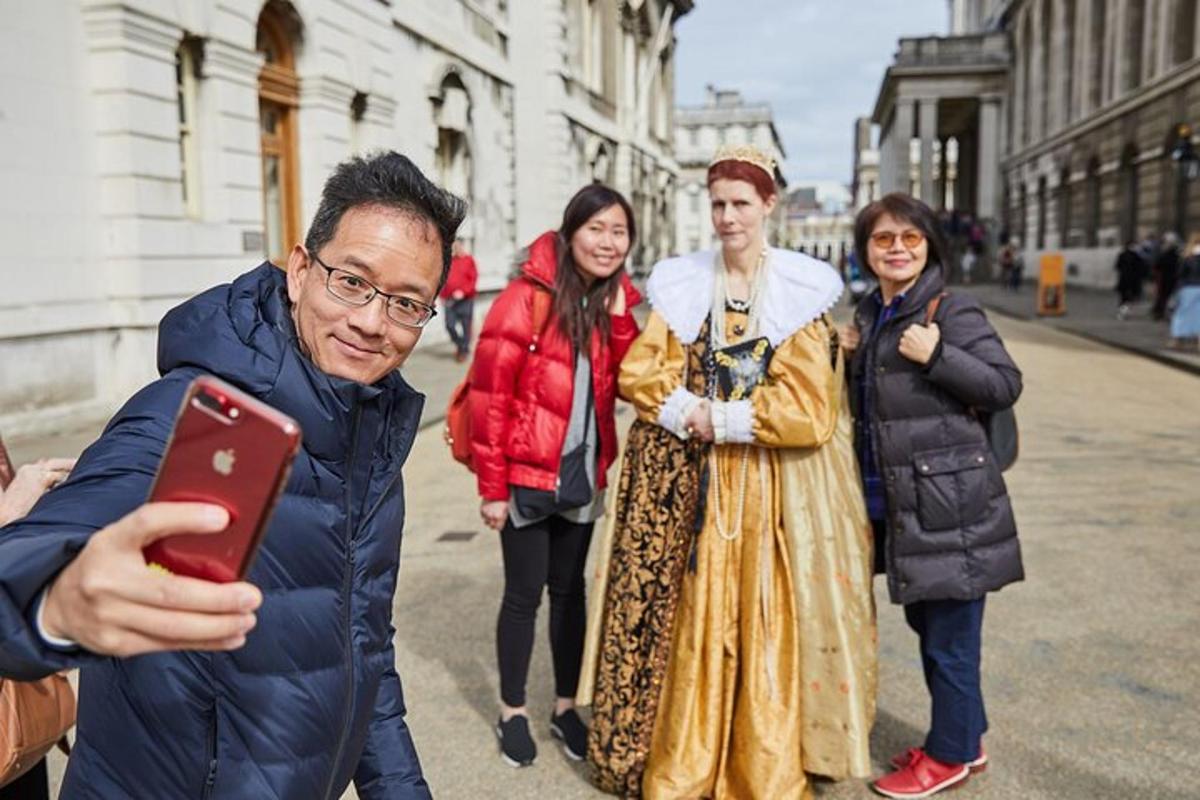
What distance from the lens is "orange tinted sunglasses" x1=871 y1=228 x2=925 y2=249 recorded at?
9.74 ft

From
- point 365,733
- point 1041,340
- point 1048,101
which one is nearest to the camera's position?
point 365,733

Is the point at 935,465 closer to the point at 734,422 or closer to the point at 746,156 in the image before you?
the point at 734,422

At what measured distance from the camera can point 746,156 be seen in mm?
2955

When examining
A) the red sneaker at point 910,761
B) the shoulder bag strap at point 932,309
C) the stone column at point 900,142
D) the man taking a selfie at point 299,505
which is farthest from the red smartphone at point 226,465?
the stone column at point 900,142

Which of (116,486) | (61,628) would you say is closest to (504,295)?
(116,486)

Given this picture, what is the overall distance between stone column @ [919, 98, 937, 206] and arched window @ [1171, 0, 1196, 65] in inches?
834

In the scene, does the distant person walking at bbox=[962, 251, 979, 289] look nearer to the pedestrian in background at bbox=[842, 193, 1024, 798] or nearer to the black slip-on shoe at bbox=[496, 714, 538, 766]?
the pedestrian in background at bbox=[842, 193, 1024, 798]

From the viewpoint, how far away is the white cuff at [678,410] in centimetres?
291

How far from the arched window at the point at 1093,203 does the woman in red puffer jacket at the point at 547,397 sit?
3518cm

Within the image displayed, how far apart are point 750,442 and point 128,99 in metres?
8.28

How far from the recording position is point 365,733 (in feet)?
5.39

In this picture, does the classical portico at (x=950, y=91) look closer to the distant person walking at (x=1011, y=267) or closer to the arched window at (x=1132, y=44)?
the distant person walking at (x=1011, y=267)

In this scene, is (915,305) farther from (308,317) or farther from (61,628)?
(61,628)

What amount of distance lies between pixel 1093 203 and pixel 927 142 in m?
14.6
